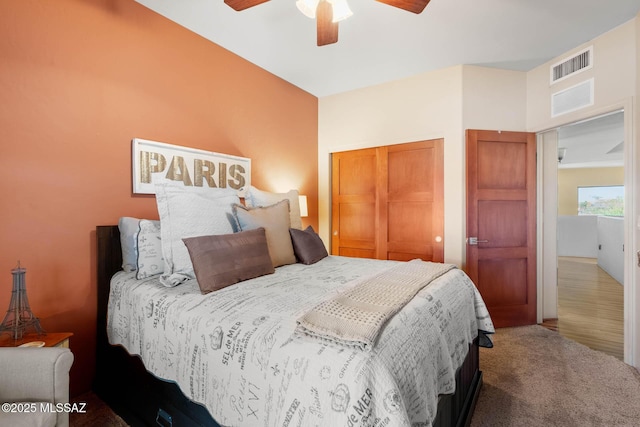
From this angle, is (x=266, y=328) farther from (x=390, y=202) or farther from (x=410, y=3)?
(x=390, y=202)

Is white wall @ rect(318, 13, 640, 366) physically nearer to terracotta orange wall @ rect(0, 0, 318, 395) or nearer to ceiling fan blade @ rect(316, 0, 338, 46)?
ceiling fan blade @ rect(316, 0, 338, 46)

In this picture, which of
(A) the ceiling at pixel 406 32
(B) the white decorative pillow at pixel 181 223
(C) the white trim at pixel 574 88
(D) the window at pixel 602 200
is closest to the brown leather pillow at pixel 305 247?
(B) the white decorative pillow at pixel 181 223

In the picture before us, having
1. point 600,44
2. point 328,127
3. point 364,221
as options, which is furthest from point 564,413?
point 328,127

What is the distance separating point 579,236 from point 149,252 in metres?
8.90

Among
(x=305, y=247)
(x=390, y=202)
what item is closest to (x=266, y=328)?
(x=305, y=247)

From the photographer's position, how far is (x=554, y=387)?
200cm

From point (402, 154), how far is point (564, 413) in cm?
260

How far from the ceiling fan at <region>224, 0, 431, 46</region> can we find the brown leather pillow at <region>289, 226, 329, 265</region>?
1456mm

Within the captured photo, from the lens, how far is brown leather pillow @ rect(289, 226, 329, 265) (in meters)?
2.29

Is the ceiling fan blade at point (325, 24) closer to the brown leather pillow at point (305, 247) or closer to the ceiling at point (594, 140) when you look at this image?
the brown leather pillow at point (305, 247)

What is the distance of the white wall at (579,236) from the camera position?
22.2ft

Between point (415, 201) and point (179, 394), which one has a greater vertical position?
point (415, 201)

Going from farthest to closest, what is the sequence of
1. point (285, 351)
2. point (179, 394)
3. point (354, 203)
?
point (354, 203)
point (179, 394)
point (285, 351)

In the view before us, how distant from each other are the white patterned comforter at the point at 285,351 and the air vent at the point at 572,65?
2.47 m
